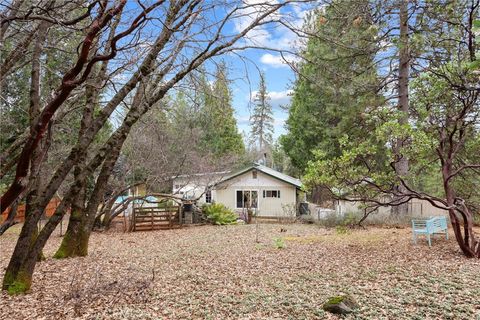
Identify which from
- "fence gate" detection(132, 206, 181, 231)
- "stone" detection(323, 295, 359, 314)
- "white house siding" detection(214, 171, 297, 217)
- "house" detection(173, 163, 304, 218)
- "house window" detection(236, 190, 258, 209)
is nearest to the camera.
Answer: "stone" detection(323, 295, 359, 314)

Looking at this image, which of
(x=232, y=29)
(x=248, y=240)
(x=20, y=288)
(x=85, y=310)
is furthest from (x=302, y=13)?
(x=248, y=240)

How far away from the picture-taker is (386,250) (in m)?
8.60

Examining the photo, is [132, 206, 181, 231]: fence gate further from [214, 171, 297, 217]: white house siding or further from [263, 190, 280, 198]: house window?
[263, 190, 280, 198]: house window

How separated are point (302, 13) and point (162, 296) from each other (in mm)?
4713

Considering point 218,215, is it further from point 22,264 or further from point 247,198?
point 22,264

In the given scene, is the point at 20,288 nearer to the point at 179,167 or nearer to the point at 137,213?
the point at 137,213

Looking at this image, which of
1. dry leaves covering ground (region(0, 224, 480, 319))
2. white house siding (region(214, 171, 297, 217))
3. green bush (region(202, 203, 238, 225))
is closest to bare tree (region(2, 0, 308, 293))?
dry leaves covering ground (region(0, 224, 480, 319))

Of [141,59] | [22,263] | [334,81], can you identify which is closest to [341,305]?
[22,263]

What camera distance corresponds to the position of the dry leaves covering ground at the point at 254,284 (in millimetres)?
4160

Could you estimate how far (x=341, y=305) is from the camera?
163 inches

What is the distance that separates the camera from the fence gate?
15477mm

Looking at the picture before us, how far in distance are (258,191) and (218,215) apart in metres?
4.57

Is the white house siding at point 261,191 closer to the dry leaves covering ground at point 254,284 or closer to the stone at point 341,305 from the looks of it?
the dry leaves covering ground at point 254,284

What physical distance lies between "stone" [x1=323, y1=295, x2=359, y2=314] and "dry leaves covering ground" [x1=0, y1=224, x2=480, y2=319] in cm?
10
